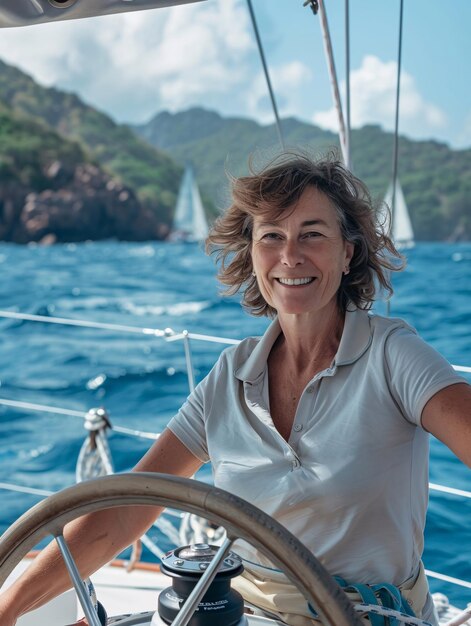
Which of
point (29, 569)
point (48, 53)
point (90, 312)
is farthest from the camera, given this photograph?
point (48, 53)

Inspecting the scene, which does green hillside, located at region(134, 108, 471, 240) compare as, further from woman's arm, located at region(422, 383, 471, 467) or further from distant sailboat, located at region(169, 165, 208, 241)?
woman's arm, located at region(422, 383, 471, 467)

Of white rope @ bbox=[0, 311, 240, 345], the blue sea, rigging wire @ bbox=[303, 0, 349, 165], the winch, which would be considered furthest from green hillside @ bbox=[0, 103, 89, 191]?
the winch

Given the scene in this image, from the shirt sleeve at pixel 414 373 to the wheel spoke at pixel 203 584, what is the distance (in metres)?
0.35

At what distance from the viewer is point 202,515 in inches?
24.6

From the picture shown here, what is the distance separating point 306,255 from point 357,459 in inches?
9.9

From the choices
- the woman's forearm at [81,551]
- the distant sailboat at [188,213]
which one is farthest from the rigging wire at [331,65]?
the distant sailboat at [188,213]

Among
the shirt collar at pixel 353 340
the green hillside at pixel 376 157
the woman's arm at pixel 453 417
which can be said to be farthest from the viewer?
the green hillside at pixel 376 157

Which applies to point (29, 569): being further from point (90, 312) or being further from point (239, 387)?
point (90, 312)

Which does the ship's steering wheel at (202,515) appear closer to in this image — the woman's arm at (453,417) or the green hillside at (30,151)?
the woman's arm at (453,417)

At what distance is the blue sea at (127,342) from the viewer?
6664mm

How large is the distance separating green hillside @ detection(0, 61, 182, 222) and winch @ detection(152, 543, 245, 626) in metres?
19.9

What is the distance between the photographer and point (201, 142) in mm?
21375

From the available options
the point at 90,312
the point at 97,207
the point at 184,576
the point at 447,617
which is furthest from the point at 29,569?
the point at 97,207

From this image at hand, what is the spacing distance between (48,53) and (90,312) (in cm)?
905
